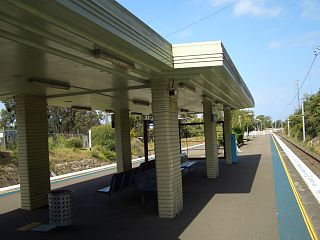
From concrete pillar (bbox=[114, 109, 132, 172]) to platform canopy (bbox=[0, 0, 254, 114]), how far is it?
5.76 meters

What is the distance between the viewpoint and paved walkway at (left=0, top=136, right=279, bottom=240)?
24.1 feet

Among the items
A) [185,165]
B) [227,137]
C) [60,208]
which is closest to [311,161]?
[227,137]

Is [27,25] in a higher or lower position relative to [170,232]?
higher

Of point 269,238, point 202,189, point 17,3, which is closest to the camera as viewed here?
point 17,3

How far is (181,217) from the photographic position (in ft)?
28.2

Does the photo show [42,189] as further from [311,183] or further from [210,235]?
[311,183]

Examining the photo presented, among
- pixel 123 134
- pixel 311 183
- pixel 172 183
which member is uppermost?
pixel 123 134

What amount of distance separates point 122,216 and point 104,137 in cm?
2190

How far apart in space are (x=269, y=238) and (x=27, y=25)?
202 inches

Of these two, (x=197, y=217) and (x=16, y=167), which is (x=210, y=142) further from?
(x=16, y=167)

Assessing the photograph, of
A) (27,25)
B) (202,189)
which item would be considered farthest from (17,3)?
(202,189)

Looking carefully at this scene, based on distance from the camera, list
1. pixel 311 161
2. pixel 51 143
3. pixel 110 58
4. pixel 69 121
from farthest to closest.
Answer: pixel 69 121 < pixel 51 143 < pixel 311 161 < pixel 110 58

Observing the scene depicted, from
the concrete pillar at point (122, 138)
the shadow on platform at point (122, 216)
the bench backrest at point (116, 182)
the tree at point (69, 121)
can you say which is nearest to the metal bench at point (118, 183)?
the bench backrest at point (116, 182)

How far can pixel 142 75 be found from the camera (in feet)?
28.5
